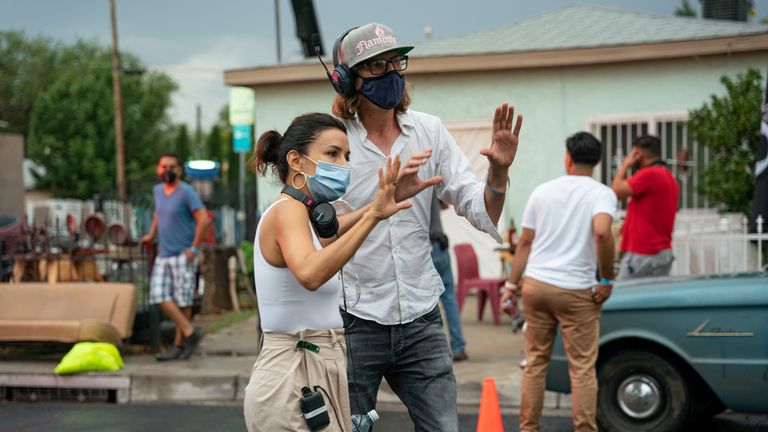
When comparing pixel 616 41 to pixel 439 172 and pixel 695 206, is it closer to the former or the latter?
pixel 695 206

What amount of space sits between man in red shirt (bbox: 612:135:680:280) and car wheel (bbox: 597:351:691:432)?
74.3 inches

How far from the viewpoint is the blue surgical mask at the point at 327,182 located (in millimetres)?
3180

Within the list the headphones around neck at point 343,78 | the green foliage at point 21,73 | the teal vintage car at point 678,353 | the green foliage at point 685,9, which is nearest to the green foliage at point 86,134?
the green foliage at point 21,73

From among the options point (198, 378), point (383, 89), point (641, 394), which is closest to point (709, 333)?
point (641, 394)

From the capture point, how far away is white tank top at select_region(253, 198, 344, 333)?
10.2 feet

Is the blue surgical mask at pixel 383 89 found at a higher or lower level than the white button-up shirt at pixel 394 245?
higher

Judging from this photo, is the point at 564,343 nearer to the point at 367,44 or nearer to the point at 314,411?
the point at 367,44

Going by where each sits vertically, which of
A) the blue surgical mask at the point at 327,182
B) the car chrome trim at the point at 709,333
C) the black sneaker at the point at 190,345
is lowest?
the black sneaker at the point at 190,345

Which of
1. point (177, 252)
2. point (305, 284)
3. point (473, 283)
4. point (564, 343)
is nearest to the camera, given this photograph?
point (305, 284)

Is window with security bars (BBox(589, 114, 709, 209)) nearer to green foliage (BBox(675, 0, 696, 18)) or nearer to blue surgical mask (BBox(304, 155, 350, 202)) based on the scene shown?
blue surgical mask (BBox(304, 155, 350, 202))

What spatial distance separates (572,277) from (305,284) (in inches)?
118

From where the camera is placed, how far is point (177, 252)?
9086 mm

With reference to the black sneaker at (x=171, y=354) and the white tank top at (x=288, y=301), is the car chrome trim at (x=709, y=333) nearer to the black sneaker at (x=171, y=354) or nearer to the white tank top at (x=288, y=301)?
the white tank top at (x=288, y=301)

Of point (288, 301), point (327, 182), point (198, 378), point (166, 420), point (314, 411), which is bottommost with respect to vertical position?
point (166, 420)
